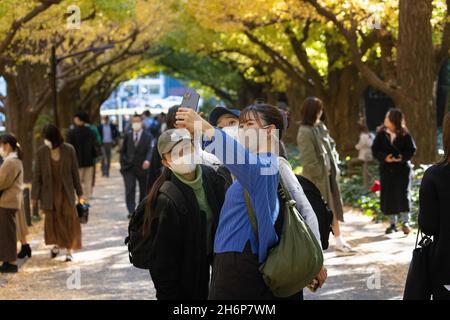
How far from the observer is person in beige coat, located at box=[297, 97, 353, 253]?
10.3 m

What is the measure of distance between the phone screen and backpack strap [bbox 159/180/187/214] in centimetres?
86

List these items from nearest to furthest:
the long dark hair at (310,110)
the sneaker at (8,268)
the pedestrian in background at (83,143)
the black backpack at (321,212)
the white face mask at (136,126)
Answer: the black backpack at (321,212) < the long dark hair at (310,110) < the sneaker at (8,268) < the white face mask at (136,126) < the pedestrian in background at (83,143)

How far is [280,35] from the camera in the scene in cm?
2473

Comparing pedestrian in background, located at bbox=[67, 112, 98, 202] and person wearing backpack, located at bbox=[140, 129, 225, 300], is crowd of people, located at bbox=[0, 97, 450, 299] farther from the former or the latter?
pedestrian in background, located at bbox=[67, 112, 98, 202]

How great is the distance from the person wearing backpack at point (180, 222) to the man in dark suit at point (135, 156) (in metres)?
9.82

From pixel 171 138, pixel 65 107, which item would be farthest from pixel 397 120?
pixel 65 107

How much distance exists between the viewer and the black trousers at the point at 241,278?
4.47 metres

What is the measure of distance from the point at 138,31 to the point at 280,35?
19.2ft

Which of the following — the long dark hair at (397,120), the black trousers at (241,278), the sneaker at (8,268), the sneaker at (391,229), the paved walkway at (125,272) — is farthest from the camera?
the sneaker at (391,229)

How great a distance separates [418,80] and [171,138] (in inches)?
455

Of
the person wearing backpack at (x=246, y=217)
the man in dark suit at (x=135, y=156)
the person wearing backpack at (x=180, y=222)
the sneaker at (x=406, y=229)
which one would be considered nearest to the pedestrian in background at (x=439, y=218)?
the person wearing backpack at (x=246, y=217)

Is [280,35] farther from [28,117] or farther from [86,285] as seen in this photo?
[86,285]

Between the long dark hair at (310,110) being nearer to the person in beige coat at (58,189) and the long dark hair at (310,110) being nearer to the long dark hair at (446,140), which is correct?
the person in beige coat at (58,189)

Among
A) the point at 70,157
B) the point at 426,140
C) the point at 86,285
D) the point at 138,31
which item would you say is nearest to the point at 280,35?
the point at 138,31
